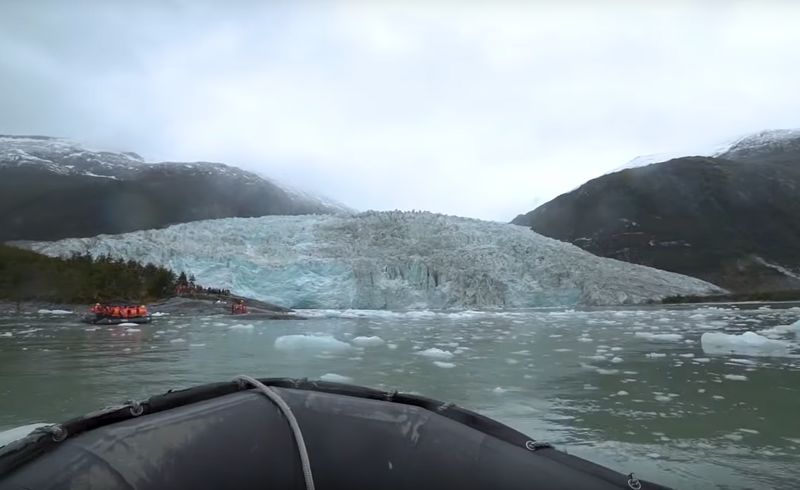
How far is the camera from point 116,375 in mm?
6898

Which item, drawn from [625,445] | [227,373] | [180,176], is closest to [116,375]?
[227,373]

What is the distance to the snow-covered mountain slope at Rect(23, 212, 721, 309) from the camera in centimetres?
2886

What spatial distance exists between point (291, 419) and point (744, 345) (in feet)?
29.3

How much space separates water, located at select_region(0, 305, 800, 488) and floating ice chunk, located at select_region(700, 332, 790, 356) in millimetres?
207

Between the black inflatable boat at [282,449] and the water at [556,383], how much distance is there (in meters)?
1.78

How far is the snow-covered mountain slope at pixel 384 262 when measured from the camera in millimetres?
28859

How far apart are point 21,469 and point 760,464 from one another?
3.66 meters

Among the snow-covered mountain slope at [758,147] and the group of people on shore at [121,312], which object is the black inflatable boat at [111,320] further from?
the snow-covered mountain slope at [758,147]

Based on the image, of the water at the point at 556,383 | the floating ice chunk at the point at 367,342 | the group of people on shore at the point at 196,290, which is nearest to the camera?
the water at the point at 556,383

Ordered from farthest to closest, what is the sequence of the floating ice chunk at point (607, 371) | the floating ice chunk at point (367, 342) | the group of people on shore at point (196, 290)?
1. the group of people on shore at point (196, 290)
2. the floating ice chunk at point (367, 342)
3. the floating ice chunk at point (607, 371)

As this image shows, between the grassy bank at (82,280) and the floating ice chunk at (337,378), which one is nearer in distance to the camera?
the floating ice chunk at (337,378)

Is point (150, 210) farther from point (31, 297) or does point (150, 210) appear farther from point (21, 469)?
point (21, 469)

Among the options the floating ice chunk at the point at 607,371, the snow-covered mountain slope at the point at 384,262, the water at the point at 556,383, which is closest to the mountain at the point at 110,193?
the snow-covered mountain slope at the point at 384,262

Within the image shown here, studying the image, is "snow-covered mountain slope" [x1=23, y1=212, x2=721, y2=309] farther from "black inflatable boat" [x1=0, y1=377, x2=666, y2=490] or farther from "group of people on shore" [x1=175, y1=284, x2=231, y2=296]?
"black inflatable boat" [x1=0, y1=377, x2=666, y2=490]
